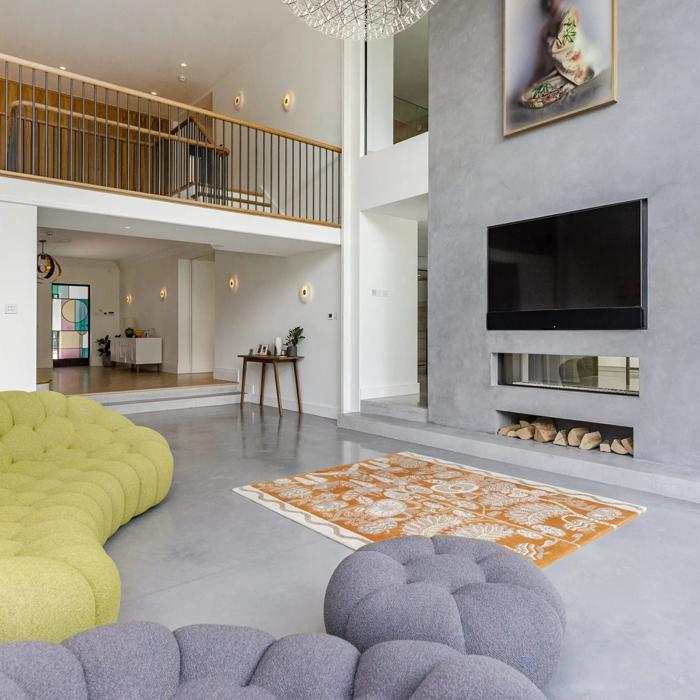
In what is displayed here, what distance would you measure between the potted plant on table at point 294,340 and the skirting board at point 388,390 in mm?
1446

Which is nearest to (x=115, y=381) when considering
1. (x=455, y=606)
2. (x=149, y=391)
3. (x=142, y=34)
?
(x=149, y=391)

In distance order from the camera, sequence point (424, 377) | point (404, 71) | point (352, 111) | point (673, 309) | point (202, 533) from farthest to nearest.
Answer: point (424, 377) < point (404, 71) < point (352, 111) < point (673, 309) < point (202, 533)

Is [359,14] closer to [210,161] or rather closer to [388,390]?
[388,390]

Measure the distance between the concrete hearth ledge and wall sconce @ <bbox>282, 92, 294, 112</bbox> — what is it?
5151 mm

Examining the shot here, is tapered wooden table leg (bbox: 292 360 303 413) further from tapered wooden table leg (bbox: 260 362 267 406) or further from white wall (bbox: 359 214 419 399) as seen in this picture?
white wall (bbox: 359 214 419 399)

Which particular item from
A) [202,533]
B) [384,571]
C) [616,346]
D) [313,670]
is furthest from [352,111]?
[313,670]

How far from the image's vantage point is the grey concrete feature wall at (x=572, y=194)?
4.12 meters

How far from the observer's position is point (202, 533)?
3188mm

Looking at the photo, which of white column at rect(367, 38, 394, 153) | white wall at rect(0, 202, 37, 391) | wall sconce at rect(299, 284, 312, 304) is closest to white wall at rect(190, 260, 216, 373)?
wall sconce at rect(299, 284, 312, 304)

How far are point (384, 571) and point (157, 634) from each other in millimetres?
784

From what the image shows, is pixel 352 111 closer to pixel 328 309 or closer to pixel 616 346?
pixel 328 309

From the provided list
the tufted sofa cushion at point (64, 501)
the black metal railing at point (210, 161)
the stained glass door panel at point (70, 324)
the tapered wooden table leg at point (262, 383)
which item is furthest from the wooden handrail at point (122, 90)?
the stained glass door panel at point (70, 324)

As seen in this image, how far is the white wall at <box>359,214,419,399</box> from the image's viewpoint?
284 inches

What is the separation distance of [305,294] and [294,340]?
27.5 inches
